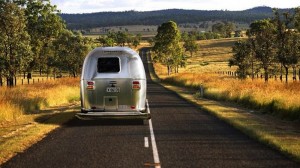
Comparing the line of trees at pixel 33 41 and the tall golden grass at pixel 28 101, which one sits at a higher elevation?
the line of trees at pixel 33 41

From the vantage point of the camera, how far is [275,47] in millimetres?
46344

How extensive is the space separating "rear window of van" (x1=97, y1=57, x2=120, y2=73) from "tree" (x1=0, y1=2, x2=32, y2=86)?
25826 millimetres

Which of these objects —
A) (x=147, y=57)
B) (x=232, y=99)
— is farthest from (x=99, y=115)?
(x=147, y=57)

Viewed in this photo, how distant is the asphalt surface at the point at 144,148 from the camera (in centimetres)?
994

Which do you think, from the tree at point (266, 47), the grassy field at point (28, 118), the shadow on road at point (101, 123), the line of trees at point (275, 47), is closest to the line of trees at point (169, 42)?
the line of trees at point (275, 47)

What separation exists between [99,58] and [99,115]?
2216mm

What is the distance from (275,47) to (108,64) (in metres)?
34.0

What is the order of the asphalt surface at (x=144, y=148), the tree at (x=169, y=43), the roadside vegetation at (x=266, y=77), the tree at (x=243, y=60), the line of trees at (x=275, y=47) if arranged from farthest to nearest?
the tree at (x=169, y=43)
the tree at (x=243, y=60)
the line of trees at (x=275, y=47)
the roadside vegetation at (x=266, y=77)
the asphalt surface at (x=144, y=148)


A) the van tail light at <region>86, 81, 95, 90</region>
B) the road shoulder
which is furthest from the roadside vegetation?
the van tail light at <region>86, 81, 95, 90</region>

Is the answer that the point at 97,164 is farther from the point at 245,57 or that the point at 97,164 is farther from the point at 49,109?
the point at 245,57

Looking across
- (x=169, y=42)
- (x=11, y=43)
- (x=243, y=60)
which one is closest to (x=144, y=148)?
(x=11, y=43)

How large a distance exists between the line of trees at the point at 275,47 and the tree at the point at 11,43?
76.0 feet

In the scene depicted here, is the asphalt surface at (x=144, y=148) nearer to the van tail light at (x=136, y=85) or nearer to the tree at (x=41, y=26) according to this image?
the van tail light at (x=136, y=85)

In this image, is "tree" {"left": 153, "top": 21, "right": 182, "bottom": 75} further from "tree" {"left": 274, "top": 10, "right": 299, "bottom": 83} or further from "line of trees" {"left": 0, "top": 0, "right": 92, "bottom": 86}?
"tree" {"left": 274, "top": 10, "right": 299, "bottom": 83}
